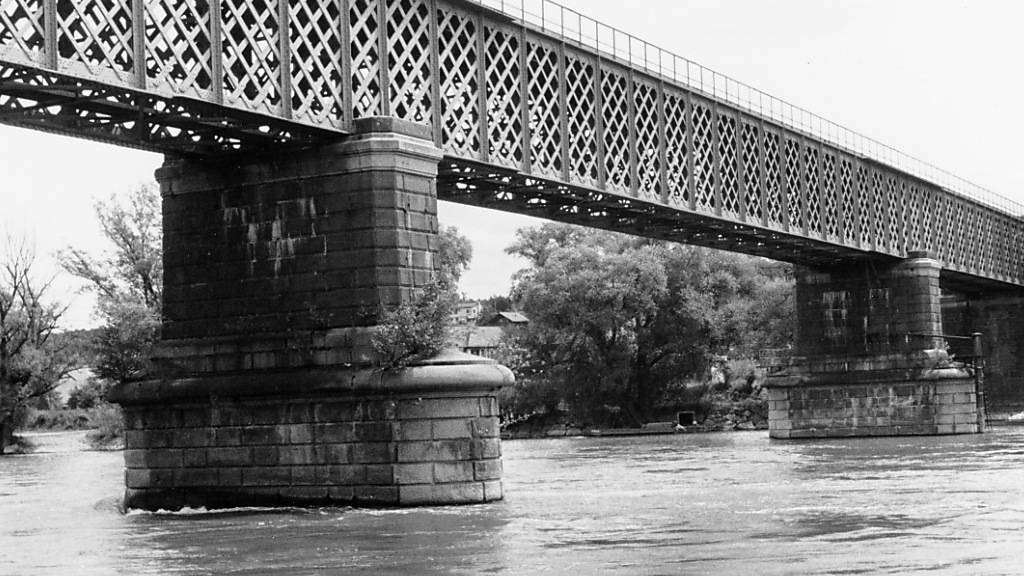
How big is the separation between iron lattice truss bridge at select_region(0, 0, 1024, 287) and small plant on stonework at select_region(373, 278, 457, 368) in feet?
15.4

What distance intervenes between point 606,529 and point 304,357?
31.5 feet

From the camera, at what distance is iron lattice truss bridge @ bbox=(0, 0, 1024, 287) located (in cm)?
3070

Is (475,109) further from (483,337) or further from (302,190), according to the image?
(483,337)

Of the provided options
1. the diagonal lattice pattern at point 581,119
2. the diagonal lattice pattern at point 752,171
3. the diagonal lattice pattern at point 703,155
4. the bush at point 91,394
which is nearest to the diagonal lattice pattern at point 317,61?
A: the diagonal lattice pattern at point 581,119

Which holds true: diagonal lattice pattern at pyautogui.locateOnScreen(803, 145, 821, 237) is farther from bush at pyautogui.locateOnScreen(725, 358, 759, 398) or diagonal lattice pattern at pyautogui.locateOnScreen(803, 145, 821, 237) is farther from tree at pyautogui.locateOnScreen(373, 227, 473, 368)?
bush at pyautogui.locateOnScreen(725, 358, 759, 398)

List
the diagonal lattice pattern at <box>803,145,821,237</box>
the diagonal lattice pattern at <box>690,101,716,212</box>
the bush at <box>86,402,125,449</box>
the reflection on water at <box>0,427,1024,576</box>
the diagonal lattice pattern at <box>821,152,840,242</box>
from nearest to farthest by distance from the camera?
the reflection on water at <box>0,427,1024,576</box> → the diagonal lattice pattern at <box>690,101,716,212</box> → the diagonal lattice pattern at <box>803,145,821,237</box> → the diagonal lattice pattern at <box>821,152,840,242</box> → the bush at <box>86,402,125,449</box>

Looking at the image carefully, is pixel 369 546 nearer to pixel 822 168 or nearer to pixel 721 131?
pixel 721 131

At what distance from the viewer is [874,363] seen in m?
77.8

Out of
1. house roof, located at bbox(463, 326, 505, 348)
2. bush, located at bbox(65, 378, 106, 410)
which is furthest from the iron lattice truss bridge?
house roof, located at bbox(463, 326, 505, 348)

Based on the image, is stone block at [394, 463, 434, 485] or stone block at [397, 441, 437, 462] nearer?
stone block at [394, 463, 434, 485]

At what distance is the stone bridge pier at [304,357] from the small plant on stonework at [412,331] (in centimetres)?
27

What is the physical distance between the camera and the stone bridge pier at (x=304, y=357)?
33250mm

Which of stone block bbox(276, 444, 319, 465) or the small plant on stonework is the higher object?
the small plant on stonework

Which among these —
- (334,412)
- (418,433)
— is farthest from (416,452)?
(334,412)
